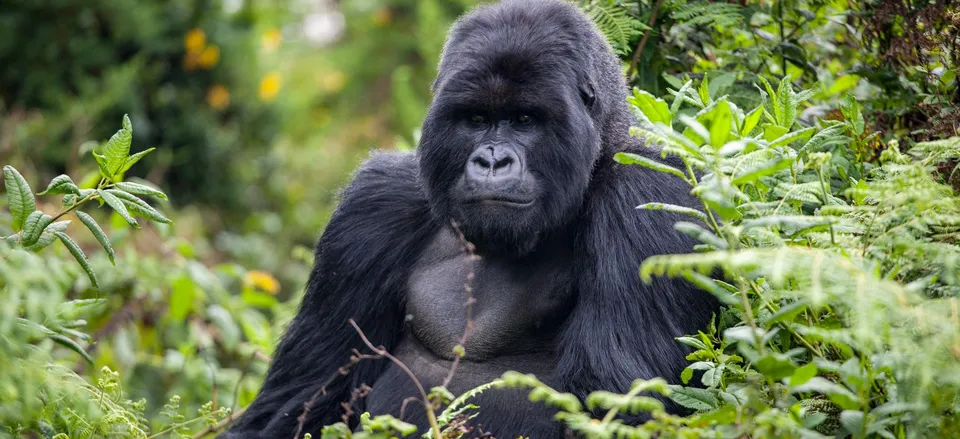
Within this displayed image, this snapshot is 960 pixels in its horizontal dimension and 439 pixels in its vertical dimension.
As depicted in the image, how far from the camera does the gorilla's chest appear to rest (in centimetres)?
343

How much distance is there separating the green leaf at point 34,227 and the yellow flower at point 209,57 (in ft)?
17.9

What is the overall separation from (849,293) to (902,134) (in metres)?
1.93

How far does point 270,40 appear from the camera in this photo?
9.12 metres

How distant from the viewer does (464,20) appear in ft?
12.1

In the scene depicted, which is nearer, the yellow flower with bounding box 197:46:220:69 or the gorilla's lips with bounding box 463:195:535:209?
the gorilla's lips with bounding box 463:195:535:209

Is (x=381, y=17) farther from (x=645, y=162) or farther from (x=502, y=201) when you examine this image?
(x=645, y=162)

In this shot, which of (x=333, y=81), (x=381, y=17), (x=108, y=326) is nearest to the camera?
(x=108, y=326)

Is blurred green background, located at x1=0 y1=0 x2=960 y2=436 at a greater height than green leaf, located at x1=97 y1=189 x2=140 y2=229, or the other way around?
green leaf, located at x1=97 y1=189 x2=140 y2=229

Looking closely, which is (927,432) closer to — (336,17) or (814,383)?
(814,383)

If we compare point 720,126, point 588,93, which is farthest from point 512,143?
point 720,126

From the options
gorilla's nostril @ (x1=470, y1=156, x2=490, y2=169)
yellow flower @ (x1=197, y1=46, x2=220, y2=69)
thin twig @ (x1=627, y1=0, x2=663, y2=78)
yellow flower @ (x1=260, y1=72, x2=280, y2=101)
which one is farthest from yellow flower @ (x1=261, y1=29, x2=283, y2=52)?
gorilla's nostril @ (x1=470, y1=156, x2=490, y2=169)

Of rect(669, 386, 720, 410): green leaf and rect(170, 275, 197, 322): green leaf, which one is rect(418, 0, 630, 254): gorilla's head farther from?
rect(170, 275, 197, 322): green leaf

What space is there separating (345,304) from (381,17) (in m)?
8.31

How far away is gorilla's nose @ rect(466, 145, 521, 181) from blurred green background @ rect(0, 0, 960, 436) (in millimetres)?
882
